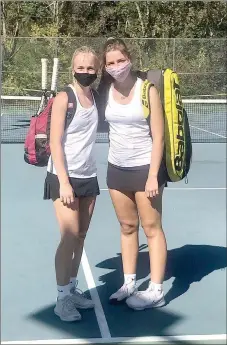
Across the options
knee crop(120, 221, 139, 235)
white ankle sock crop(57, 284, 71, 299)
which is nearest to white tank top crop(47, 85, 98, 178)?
knee crop(120, 221, 139, 235)

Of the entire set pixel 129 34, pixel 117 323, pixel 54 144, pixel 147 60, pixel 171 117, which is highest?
pixel 129 34

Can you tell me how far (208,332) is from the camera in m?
2.56

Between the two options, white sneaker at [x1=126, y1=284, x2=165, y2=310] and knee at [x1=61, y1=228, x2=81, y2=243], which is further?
white sneaker at [x1=126, y1=284, x2=165, y2=310]

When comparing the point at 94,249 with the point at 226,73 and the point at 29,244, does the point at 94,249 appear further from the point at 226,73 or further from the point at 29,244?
the point at 226,73

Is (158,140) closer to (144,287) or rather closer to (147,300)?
(147,300)

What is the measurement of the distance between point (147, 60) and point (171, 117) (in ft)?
32.8

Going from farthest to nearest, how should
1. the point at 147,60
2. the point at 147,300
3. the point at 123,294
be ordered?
the point at 147,60, the point at 123,294, the point at 147,300

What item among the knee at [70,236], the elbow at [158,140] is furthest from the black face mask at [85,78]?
the knee at [70,236]

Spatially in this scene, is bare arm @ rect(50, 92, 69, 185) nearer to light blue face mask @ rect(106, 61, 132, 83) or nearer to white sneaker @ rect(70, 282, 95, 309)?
light blue face mask @ rect(106, 61, 132, 83)

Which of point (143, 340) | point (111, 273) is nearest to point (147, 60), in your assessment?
point (111, 273)

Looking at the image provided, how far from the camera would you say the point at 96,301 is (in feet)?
10.0

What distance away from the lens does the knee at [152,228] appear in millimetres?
2881

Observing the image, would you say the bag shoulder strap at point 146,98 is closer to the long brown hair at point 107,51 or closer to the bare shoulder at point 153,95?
the bare shoulder at point 153,95

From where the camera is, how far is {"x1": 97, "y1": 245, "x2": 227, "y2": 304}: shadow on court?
3.26 meters
